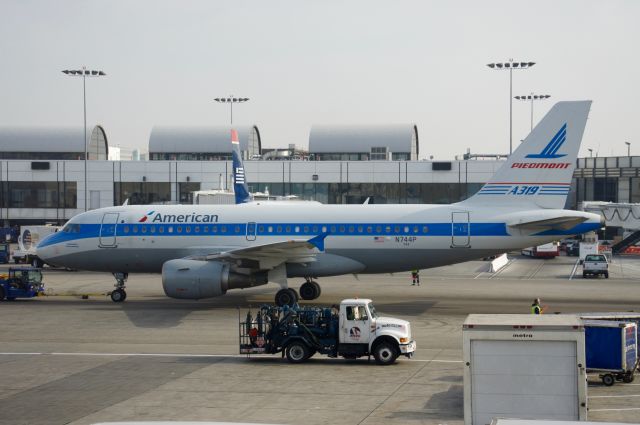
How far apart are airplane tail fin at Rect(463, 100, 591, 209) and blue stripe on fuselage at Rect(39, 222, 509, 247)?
76.7 inches

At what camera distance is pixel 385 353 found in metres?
25.8

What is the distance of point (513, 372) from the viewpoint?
706 inches

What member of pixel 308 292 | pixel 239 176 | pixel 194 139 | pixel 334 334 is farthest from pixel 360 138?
pixel 334 334

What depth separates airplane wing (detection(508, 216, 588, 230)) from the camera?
120 feet

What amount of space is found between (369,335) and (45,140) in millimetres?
77754

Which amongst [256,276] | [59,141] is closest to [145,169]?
[59,141]

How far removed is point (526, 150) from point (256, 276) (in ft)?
44.3

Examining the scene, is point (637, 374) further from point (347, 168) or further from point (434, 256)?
point (347, 168)

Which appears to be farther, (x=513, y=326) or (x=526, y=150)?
(x=526, y=150)

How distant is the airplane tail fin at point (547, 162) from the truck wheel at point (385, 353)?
14.8 metres

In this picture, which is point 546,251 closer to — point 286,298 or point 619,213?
point 619,213

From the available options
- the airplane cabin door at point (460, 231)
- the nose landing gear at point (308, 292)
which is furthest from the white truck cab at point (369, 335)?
the nose landing gear at point (308, 292)

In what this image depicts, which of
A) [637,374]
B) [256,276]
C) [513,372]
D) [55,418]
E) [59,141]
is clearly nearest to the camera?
[513,372]

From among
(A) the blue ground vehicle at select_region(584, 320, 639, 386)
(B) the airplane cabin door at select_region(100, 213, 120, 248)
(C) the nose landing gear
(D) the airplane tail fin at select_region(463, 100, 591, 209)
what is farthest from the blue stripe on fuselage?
(A) the blue ground vehicle at select_region(584, 320, 639, 386)
